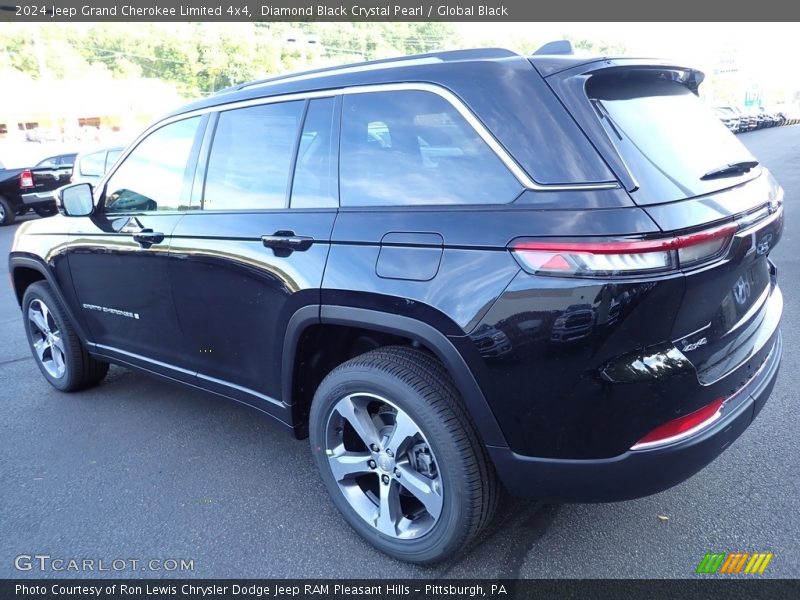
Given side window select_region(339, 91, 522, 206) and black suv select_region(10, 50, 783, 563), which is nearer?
black suv select_region(10, 50, 783, 563)

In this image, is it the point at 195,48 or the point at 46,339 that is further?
the point at 195,48

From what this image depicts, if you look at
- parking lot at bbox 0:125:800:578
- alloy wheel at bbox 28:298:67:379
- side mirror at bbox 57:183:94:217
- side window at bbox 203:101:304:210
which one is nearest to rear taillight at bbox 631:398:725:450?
parking lot at bbox 0:125:800:578

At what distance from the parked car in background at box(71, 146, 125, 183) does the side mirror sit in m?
8.12

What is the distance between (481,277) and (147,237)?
6.82ft

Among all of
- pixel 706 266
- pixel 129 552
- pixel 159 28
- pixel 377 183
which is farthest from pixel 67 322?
pixel 159 28

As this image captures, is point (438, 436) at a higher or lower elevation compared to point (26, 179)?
higher

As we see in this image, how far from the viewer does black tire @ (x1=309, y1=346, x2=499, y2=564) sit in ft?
7.09

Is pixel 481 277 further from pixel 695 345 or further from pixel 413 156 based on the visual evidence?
pixel 695 345

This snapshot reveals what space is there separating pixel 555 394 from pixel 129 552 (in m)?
1.97

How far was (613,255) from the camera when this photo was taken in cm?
183

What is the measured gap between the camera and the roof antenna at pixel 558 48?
2270 millimetres

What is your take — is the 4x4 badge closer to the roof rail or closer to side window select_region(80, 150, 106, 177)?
the roof rail

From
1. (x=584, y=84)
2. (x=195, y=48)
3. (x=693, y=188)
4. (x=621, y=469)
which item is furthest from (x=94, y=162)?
(x=195, y=48)

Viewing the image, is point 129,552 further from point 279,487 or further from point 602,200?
point 602,200
